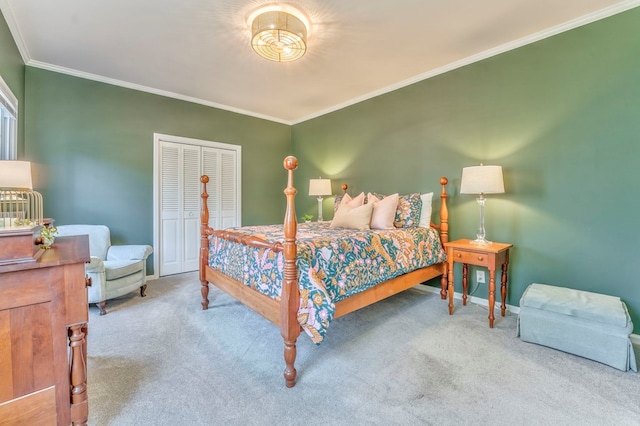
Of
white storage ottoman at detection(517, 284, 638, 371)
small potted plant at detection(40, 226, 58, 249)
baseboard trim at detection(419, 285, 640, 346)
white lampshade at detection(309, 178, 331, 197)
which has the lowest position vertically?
baseboard trim at detection(419, 285, 640, 346)

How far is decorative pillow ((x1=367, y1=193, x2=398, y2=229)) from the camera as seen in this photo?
10.0 ft

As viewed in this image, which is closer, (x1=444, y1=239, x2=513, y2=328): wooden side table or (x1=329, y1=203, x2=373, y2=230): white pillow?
(x1=444, y1=239, x2=513, y2=328): wooden side table

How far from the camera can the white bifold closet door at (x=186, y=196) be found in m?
4.08

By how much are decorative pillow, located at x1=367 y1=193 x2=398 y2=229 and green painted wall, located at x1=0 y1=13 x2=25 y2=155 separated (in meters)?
3.52

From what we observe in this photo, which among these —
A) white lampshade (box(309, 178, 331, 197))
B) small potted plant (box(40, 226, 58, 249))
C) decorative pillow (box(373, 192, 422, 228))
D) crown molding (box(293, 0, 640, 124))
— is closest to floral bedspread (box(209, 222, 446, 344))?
decorative pillow (box(373, 192, 422, 228))

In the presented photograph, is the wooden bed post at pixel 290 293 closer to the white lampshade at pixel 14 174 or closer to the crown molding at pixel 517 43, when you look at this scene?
the white lampshade at pixel 14 174

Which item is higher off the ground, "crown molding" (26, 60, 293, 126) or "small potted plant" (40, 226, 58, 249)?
"crown molding" (26, 60, 293, 126)

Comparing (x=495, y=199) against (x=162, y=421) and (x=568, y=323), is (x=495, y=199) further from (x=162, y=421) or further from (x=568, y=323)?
(x=162, y=421)

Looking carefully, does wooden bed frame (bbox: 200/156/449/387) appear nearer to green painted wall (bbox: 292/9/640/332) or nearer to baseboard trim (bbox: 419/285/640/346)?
baseboard trim (bbox: 419/285/640/346)

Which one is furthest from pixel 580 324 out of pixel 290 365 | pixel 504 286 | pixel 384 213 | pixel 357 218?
pixel 290 365

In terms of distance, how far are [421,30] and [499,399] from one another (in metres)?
2.82

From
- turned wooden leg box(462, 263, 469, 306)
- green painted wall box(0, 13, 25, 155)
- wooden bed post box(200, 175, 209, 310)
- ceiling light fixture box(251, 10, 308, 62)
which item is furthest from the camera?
turned wooden leg box(462, 263, 469, 306)

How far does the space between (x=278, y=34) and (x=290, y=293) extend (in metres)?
1.97

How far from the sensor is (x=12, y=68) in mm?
2662
